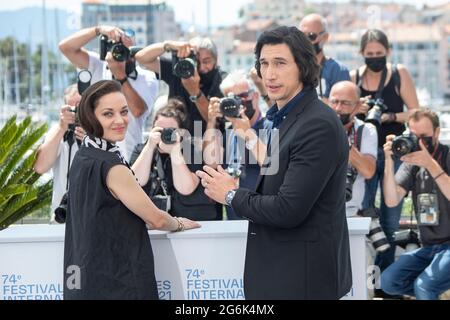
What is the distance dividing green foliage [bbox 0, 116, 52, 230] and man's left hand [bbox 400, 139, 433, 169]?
2.59m

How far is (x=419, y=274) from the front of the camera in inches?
238

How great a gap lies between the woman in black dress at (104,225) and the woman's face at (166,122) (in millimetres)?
1845

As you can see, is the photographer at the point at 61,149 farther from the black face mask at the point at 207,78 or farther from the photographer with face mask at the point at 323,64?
the photographer with face mask at the point at 323,64

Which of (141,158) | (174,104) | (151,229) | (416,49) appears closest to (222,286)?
(151,229)

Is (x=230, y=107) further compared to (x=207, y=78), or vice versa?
(x=207, y=78)

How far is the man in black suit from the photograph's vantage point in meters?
3.55

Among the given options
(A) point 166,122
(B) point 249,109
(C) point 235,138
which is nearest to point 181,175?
(A) point 166,122

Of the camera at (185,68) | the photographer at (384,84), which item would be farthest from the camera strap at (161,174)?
the photographer at (384,84)

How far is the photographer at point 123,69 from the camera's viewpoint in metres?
6.59

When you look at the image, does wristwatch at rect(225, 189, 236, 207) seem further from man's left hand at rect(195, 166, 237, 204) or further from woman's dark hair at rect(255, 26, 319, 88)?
woman's dark hair at rect(255, 26, 319, 88)

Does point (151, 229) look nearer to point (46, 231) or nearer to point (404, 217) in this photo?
point (46, 231)

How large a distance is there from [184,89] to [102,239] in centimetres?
301

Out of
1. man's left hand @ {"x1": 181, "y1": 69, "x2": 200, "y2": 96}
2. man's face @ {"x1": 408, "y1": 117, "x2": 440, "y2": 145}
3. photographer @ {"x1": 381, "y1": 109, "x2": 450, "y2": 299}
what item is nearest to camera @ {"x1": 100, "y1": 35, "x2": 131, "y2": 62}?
man's left hand @ {"x1": 181, "y1": 69, "x2": 200, "y2": 96}

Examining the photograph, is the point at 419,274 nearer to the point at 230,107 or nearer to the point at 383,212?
the point at 383,212
